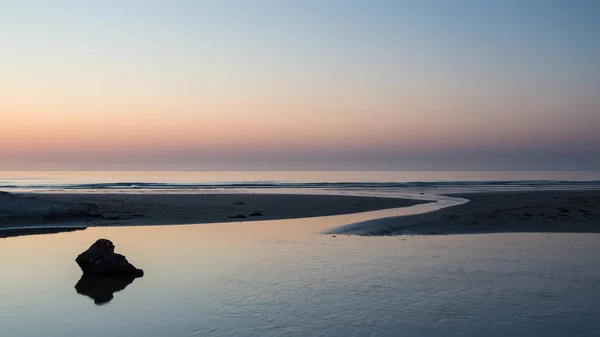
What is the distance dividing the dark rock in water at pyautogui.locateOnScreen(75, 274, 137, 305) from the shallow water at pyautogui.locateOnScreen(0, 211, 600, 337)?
0.20 meters

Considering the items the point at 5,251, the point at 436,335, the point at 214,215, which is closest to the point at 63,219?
the point at 214,215

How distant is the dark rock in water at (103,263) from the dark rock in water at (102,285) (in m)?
0.10

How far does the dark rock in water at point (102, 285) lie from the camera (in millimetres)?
10008

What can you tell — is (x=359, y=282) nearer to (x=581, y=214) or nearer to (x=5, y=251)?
(x=5, y=251)

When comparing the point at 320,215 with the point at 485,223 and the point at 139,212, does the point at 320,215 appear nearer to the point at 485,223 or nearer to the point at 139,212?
the point at 485,223

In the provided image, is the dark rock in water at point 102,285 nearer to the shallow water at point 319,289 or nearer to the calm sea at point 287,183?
the shallow water at point 319,289

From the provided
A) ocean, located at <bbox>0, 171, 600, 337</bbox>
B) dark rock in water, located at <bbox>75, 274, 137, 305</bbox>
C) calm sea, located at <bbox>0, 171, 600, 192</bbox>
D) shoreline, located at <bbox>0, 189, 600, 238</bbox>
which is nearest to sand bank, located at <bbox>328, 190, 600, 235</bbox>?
shoreline, located at <bbox>0, 189, 600, 238</bbox>

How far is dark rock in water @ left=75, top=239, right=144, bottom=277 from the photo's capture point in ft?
38.6

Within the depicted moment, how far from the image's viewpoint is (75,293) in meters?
10.2

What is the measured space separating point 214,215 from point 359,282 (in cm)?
1737

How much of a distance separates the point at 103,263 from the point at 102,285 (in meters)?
0.85

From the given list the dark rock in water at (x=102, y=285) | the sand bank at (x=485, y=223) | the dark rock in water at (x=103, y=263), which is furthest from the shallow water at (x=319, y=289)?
the sand bank at (x=485, y=223)

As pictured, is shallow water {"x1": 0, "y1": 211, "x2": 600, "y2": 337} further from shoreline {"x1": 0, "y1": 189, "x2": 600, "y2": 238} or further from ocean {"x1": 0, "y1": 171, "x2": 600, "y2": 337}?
shoreline {"x1": 0, "y1": 189, "x2": 600, "y2": 238}

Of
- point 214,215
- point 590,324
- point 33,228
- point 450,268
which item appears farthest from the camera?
point 214,215
